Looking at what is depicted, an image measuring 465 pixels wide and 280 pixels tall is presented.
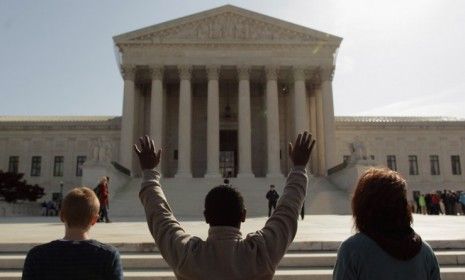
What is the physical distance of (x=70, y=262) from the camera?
148 inches

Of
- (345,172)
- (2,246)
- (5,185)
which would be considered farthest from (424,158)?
(2,246)

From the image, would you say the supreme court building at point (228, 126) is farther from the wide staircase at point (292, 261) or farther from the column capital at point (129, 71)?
the wide staircase at point (292, 261)

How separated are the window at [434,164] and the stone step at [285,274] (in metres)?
54.9

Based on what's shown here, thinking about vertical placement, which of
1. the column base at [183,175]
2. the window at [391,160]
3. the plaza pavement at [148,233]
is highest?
the window at [391,160]

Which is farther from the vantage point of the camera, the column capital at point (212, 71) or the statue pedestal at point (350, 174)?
the column capital at point (212, 71)

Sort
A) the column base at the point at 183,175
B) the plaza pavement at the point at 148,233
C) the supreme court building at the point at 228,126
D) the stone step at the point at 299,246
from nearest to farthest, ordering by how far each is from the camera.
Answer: the stone step at the point at 299,246
the plaza pavement at the point at 148,233
the supreme court building at the point at 228,126
the column base at the point at 183,175

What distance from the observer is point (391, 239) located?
324cm

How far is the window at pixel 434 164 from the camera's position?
5961 centimetres

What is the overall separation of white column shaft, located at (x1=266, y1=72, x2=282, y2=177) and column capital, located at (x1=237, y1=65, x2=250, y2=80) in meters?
2.31

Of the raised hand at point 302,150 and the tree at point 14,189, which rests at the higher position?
the tree at point 14,189

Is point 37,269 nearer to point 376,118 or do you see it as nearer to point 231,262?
point 231,262

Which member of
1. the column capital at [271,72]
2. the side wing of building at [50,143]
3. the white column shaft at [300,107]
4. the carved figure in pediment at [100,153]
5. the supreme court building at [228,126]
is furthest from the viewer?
the side wing of building at [50,143]

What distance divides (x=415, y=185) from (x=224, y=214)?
60.2 meters

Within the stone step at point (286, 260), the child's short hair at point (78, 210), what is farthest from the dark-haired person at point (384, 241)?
the stone step at point (286, 260)
